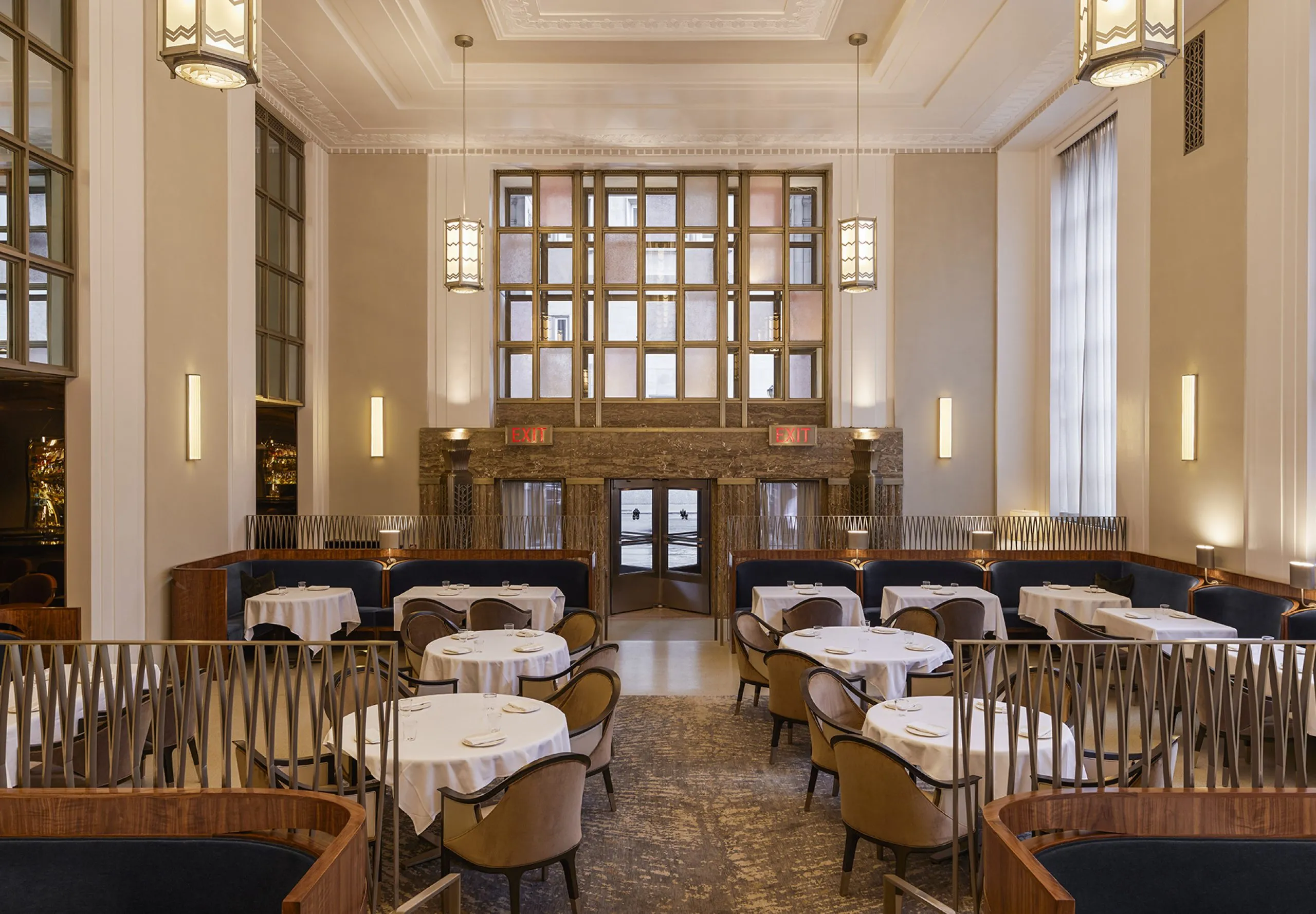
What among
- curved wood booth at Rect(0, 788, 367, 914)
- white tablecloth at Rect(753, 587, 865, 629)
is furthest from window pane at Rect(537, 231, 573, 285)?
curved wood booth at Rect(0, 788, 367, 914)

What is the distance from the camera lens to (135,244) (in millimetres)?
7051

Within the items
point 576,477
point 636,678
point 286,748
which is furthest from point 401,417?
point 286,748

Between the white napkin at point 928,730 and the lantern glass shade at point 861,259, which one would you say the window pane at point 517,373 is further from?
the white napkin at point 928,730

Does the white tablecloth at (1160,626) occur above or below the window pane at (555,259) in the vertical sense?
below

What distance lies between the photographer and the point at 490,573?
935cm

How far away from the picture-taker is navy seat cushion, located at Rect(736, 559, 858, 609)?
9.25 m

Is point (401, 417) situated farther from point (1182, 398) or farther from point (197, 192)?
point (1182, 398)

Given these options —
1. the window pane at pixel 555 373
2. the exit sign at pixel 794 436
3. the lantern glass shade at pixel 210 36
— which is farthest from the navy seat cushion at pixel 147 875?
the window pane at pixel 555 373

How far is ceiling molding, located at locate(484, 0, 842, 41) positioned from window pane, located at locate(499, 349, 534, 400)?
162 inches

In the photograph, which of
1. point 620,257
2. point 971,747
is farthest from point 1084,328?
point 971,747

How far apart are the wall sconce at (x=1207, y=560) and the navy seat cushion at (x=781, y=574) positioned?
3.12 m

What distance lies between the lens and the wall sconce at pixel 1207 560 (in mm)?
7477

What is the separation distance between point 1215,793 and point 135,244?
25.8 ft

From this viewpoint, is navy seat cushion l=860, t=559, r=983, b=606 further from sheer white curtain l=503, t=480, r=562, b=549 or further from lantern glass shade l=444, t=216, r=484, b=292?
lantern glass shade l=444, t=216, r=484, b=292
